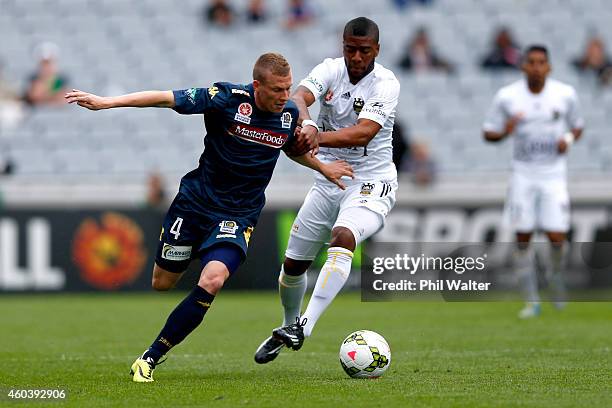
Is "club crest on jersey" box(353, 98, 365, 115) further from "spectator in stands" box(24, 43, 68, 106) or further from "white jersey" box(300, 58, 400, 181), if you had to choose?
"spectator in stands" box(24, 43, 68, 106)

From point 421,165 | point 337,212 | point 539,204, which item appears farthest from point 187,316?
point 421,165

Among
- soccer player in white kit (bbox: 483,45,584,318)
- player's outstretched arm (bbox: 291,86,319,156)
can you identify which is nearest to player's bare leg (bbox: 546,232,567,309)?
soccer player in white kit (bbox: 483,45,584,318)

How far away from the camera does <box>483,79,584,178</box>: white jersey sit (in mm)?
13656

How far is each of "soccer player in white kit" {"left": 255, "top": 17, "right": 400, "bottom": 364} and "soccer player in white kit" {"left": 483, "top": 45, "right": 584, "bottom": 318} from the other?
512 centimetres

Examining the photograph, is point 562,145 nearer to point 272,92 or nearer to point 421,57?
point 272,92

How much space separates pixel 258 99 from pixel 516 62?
14565 millimetres

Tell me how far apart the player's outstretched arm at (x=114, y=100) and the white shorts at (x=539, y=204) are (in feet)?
23.7

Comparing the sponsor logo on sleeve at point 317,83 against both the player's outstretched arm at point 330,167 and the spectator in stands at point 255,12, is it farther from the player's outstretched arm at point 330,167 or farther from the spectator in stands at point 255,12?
the spectator in stands at point 255,12

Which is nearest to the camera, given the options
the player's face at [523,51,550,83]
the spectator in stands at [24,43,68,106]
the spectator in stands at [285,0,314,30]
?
the player's face at [523,51,550,83]

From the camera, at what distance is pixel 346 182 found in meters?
8.88

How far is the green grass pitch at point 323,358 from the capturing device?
6656 mm

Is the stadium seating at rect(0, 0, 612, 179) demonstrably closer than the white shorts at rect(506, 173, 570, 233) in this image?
No

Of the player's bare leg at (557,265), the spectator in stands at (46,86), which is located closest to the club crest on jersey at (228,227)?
the player's bare leg at (557,265)

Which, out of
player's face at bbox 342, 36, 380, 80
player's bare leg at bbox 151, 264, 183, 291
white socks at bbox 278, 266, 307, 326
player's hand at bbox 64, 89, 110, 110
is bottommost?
white socks at bbox 278, 266, 307, 326
